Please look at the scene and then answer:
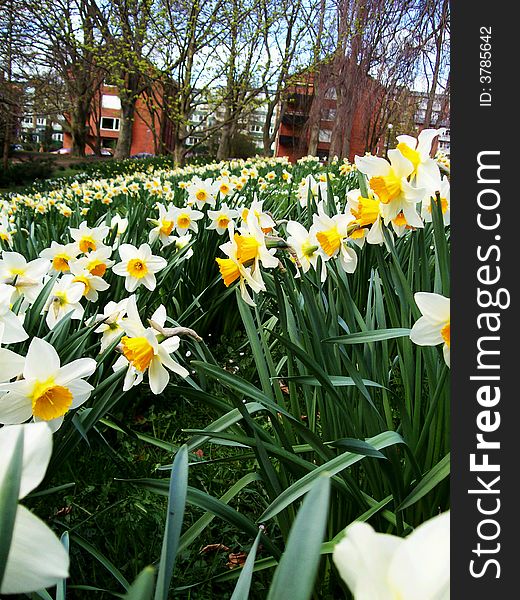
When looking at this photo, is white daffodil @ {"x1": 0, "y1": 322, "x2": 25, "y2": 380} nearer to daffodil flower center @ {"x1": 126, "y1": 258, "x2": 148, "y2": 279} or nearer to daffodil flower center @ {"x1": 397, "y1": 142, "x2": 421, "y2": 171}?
daffodil flower center @ {"x1": 397, "y1": 142, "x2": 421, "y2": 171}

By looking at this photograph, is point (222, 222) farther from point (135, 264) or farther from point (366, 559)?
point (366, 559)

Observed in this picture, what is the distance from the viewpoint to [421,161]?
95 cm

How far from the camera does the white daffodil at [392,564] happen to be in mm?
235

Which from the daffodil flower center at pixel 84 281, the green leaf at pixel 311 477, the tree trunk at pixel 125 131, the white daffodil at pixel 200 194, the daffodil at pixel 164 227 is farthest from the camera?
the tree trunk at pixel 125 131

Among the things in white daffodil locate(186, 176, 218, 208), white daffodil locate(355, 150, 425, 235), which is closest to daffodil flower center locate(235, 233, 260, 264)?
white daffodil locate(355, 150, 425, 235)

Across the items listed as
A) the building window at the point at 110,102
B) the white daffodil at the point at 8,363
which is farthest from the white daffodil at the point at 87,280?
the building window at the point at 110,102

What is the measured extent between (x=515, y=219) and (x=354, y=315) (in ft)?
2.46

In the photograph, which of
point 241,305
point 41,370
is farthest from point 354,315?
point 41,370

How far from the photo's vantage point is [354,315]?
3.69 feet

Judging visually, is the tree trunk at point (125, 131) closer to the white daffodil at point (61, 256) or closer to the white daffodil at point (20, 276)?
the white daffodil at point (61, 256)

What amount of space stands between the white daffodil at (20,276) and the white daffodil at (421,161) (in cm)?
84

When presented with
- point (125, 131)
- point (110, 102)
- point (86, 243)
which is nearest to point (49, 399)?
point (86, 243)

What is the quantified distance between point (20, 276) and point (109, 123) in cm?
3646

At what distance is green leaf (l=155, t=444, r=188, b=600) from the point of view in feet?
1.32
